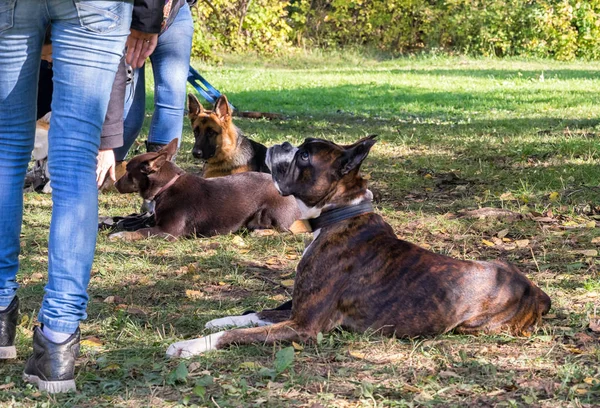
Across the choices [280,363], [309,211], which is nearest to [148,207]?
[309,211]

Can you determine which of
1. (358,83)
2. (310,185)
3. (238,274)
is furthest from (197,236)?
(358,83)

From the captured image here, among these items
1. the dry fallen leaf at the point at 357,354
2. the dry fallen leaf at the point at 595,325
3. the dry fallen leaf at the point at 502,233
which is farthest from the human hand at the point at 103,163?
the dry fallen leaf at the point at 502,233

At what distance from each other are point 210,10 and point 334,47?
506cm

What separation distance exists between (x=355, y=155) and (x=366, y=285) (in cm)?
64

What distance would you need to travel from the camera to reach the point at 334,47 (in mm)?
29406

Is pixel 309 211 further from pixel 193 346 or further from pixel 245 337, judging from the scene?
pixel 193 346

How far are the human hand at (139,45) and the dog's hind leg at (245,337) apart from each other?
1335mm

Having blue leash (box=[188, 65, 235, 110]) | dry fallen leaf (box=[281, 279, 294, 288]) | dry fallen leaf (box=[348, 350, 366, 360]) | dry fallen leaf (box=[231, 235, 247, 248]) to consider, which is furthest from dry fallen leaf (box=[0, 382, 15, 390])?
blue leash (box=[188, 65, 235, 110])

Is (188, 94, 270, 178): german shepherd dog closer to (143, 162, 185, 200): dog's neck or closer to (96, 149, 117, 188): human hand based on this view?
(143, 162, 185, 200): dog's neck

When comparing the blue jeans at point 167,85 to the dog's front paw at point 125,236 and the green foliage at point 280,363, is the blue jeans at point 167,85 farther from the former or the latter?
the green foliage at point 280,363

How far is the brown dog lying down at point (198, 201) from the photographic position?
22.6 feet

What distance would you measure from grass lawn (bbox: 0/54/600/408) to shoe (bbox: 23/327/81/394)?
67mm

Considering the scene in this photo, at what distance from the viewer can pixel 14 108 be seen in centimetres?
355

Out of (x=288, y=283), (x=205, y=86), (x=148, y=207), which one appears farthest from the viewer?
(x=205, y=86)
